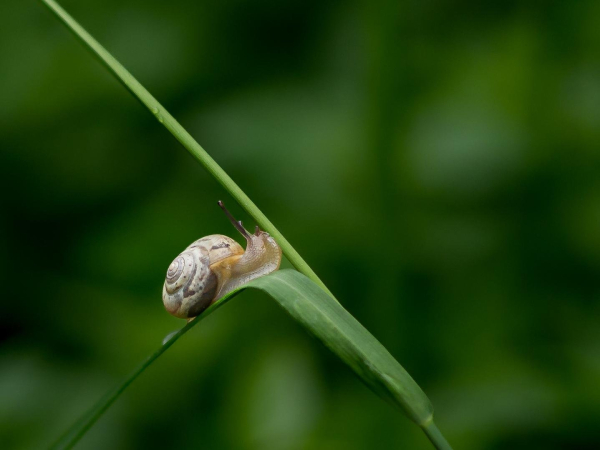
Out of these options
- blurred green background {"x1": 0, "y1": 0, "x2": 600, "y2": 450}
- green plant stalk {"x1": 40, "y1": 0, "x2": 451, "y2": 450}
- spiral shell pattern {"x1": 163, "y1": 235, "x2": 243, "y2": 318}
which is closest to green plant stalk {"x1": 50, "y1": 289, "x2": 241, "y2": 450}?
green plant stalk {"x1": 40, "y1": 0, "x2": 451, "y2": 450}

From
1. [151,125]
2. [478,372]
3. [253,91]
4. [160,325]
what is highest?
[151,125]

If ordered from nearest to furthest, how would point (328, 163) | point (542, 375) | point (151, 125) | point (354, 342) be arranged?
point (354, 342)
point (542, 375)
point (328, 163)
point (151, 125)

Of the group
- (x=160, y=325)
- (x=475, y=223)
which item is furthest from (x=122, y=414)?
(x=475, y=223)

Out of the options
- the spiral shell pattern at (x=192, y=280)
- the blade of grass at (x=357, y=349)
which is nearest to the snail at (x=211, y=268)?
the spiral shell pattern at (x=192, y=280)

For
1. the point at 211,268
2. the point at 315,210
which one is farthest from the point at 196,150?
the point at 315,210

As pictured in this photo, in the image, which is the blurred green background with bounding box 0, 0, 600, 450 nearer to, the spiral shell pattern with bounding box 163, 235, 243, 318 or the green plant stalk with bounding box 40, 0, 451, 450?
the spiral shell pattern with bounding box 163, 235, 243, 318

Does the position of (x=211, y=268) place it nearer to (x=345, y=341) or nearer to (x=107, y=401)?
(x=107, y=401)

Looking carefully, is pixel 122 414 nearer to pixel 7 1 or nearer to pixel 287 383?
pixel 287 383
